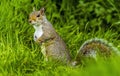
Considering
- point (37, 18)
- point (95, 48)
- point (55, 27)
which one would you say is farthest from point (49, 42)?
point (55, 27)

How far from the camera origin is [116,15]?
6.40m

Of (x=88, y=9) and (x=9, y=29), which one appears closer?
(x=9, y=29)

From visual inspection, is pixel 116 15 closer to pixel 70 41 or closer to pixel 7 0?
pixel 70 41

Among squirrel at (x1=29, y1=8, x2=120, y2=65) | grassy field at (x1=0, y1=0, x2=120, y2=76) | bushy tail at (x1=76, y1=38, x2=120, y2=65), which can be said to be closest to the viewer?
bushy tail at (x1=76, y1=38, x2=120, y2=65)

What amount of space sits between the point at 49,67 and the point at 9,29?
1122 mm

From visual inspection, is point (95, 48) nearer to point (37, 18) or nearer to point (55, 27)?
point (37, 18)

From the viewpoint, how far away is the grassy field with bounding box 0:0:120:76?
521cm

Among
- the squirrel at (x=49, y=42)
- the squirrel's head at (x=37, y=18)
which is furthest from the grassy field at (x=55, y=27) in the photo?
the squirrel's head at (x=37, y=18)

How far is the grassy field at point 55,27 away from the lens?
17.1 feet

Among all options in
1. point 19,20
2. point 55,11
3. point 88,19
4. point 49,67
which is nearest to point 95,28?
point 88,19

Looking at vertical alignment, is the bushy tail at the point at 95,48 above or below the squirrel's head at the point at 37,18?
below

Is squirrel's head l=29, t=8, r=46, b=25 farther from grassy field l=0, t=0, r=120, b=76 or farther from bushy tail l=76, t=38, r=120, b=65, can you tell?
bushy tail l=76, t=38, r=120, b=65

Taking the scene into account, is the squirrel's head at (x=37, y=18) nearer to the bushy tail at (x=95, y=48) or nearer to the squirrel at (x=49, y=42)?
the squirrel at (x=49, y=42)

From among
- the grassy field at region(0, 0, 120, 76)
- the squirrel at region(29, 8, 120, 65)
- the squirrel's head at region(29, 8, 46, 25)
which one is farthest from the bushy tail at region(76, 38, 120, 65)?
the squirrel's head at region(29, 8, 46, 25)
